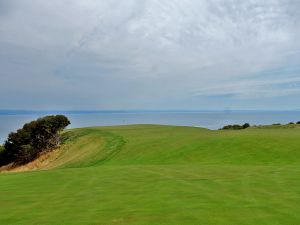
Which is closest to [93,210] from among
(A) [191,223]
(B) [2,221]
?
(B) [2,221]

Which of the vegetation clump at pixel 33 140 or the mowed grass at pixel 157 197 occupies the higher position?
the vegetation clump at pixel 33 140

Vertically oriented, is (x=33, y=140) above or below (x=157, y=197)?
above

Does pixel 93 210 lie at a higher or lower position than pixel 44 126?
lower

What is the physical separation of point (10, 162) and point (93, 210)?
180ft

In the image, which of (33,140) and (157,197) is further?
(33,140)

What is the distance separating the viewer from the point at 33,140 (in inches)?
2579

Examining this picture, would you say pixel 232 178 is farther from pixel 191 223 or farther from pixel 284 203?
pixel 191 223

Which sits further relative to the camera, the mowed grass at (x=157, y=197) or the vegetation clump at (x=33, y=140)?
the vegetation clump at (x=33, y=140)

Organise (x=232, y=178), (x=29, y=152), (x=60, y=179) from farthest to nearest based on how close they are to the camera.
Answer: (x=29, y=152) < (x=60, y=179) < (x=232, y=178)

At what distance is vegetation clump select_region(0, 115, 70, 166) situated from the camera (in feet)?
209

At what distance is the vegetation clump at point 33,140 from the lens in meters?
63.7

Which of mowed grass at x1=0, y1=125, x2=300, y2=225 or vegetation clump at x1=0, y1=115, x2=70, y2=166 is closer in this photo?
mowed grass at x1=0, y1=125, x2=300, y2=225

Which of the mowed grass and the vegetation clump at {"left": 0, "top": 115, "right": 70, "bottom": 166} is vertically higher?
the vegetation clump at {"left": 0, "top": 115, "right": 70, "bottom": 166}

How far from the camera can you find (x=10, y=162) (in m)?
65.4
